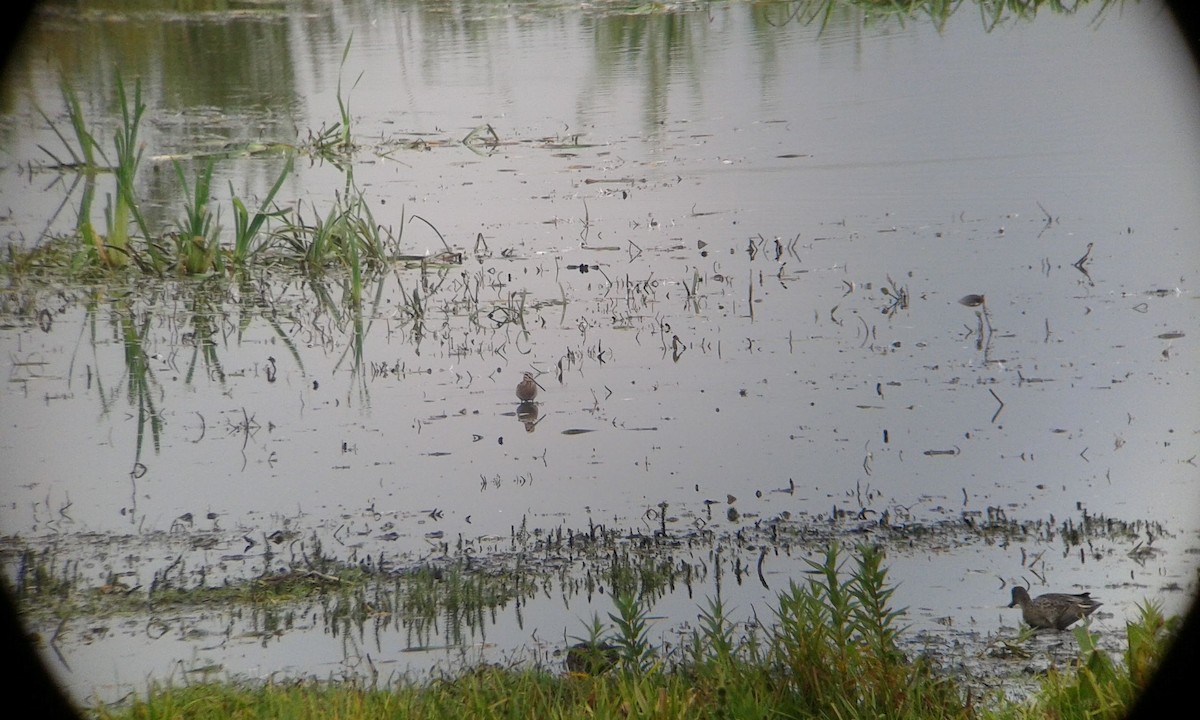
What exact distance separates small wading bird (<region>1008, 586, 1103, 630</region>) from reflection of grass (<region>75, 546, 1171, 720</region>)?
0.67m

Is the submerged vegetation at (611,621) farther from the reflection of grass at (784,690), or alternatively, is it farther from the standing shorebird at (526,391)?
the standing shorebird at (526,391)

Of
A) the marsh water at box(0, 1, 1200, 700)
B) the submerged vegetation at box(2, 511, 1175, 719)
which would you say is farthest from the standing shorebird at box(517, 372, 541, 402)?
the submerged vegetation at box(2, 511, 1175, 719)

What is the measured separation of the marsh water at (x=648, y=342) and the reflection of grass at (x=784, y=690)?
0.49 m

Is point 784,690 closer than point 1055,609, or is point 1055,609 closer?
point 784,690

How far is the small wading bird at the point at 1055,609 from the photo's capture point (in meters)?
3.49

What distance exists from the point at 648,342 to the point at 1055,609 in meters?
2.96

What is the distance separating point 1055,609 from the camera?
351 centimetres

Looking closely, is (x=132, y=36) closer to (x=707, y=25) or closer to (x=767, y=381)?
(x=707, y=25)

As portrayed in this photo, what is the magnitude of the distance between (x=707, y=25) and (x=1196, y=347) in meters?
8.08

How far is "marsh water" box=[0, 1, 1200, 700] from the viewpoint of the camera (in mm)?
4129

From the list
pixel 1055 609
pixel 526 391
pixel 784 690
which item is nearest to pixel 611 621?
pixel 784 690

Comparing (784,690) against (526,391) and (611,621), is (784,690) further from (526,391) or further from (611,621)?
(526,391)

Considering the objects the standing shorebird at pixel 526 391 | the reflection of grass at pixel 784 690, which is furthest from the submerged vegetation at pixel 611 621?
the standing shorebird at pixel 526 391

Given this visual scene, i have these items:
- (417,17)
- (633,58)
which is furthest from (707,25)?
(417,17)
